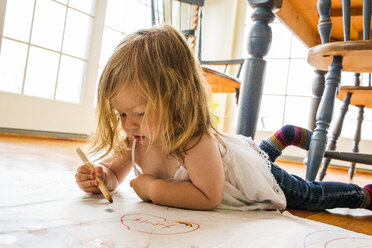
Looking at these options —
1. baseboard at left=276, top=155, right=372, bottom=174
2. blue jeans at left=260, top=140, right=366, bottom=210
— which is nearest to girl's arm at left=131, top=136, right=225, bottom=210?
blue jeans at left=260, top=140, right=366, bottom=210

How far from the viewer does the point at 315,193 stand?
2.56ft

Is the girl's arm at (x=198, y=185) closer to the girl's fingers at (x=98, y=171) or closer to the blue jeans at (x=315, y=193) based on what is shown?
the girl's fingers at (x=98, y=171)

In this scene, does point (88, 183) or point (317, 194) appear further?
point (317, 194)

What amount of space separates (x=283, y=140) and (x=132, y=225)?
60 cm

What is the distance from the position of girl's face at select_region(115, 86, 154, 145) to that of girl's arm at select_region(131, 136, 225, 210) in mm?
94

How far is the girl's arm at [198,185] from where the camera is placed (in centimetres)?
57

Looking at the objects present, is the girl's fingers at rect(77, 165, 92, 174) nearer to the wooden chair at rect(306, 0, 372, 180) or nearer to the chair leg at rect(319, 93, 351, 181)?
the wooden chair at rect(306, 0, 372, 180)

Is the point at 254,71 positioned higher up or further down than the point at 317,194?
higher up

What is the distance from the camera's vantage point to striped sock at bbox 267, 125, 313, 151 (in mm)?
911

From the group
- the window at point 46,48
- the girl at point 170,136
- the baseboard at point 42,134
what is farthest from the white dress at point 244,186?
the window at point 46,48

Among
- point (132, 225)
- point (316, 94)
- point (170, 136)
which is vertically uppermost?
point (316, 94)

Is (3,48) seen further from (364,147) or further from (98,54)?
(364,147)

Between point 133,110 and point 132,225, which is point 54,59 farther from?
point 132,225

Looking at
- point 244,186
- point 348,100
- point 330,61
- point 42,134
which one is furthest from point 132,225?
point 42,134
